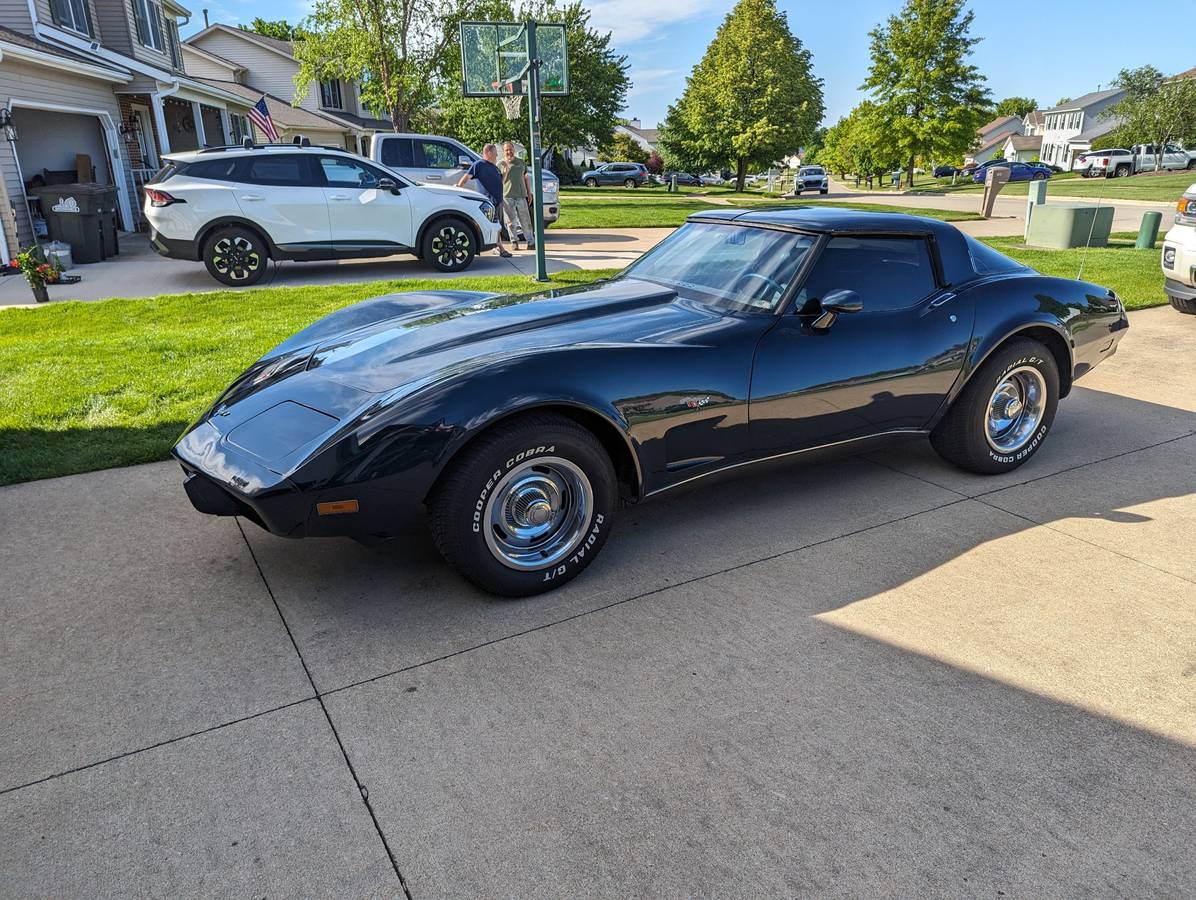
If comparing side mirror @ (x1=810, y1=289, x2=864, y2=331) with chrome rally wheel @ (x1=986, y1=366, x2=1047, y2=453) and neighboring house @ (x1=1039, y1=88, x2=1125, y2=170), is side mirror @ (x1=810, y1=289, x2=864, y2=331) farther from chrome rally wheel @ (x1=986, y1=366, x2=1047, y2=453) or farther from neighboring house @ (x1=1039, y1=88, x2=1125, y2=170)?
neighboring house @ (x1=1039, y1=88, x2=1125, y2=170)

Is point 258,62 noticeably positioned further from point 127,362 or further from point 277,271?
point 127,362

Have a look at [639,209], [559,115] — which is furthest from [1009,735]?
[559,115]

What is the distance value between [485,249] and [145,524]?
334 inches

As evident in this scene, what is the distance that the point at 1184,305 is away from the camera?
A: 28.8 feet

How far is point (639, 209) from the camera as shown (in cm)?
2427

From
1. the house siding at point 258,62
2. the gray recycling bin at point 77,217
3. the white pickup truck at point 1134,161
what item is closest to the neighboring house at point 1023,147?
the white pickup truck at point 1134,161

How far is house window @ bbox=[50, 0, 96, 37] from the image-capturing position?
53.9ft

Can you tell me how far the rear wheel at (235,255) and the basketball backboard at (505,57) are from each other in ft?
10.9

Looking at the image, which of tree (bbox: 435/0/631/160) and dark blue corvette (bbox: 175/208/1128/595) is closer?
dark blue corvette (bbox: 175/208/1128/595)

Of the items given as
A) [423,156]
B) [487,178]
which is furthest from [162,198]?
[423,156]

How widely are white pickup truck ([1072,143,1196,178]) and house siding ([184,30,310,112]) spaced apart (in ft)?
148

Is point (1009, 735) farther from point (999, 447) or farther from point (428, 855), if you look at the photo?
point (999, 447)

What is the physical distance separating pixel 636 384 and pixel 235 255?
28.3 ft

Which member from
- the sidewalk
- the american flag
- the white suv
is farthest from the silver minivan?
the american flag
